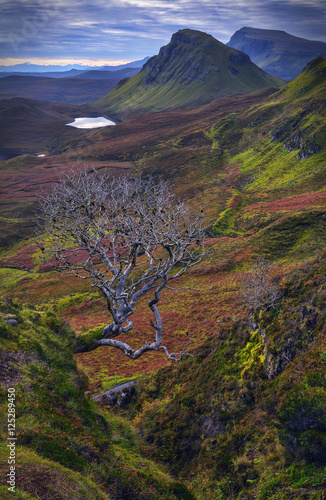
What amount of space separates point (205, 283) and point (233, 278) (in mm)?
4039

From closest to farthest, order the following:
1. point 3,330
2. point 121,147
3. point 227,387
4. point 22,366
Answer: point 22,366, point 3,330, point 227,387, point 121,147

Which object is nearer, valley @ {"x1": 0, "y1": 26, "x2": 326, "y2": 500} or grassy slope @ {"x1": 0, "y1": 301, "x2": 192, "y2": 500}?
grassy slope @ {"x1": 0, "y1": 301, "x2": 192, "y2": 500}

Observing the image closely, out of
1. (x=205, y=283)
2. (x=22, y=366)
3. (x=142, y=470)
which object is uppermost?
(x=22, y=366)

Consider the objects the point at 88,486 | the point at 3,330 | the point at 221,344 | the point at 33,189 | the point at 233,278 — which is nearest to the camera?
the point at 88,486

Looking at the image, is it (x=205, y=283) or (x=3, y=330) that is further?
(x=205, y=283)

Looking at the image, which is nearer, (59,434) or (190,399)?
(59,434)

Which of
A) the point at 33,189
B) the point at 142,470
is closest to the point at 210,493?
the point at 142,470

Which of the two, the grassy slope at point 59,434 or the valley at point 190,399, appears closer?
the grassy slope at point 59,434

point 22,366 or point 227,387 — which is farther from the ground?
point 22,366

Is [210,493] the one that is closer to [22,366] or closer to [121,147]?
[22,366]

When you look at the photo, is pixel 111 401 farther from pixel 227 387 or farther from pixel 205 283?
pixel 205 283

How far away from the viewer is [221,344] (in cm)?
1673

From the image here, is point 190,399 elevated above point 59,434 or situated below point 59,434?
below

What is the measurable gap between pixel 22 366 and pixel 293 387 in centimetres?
941
